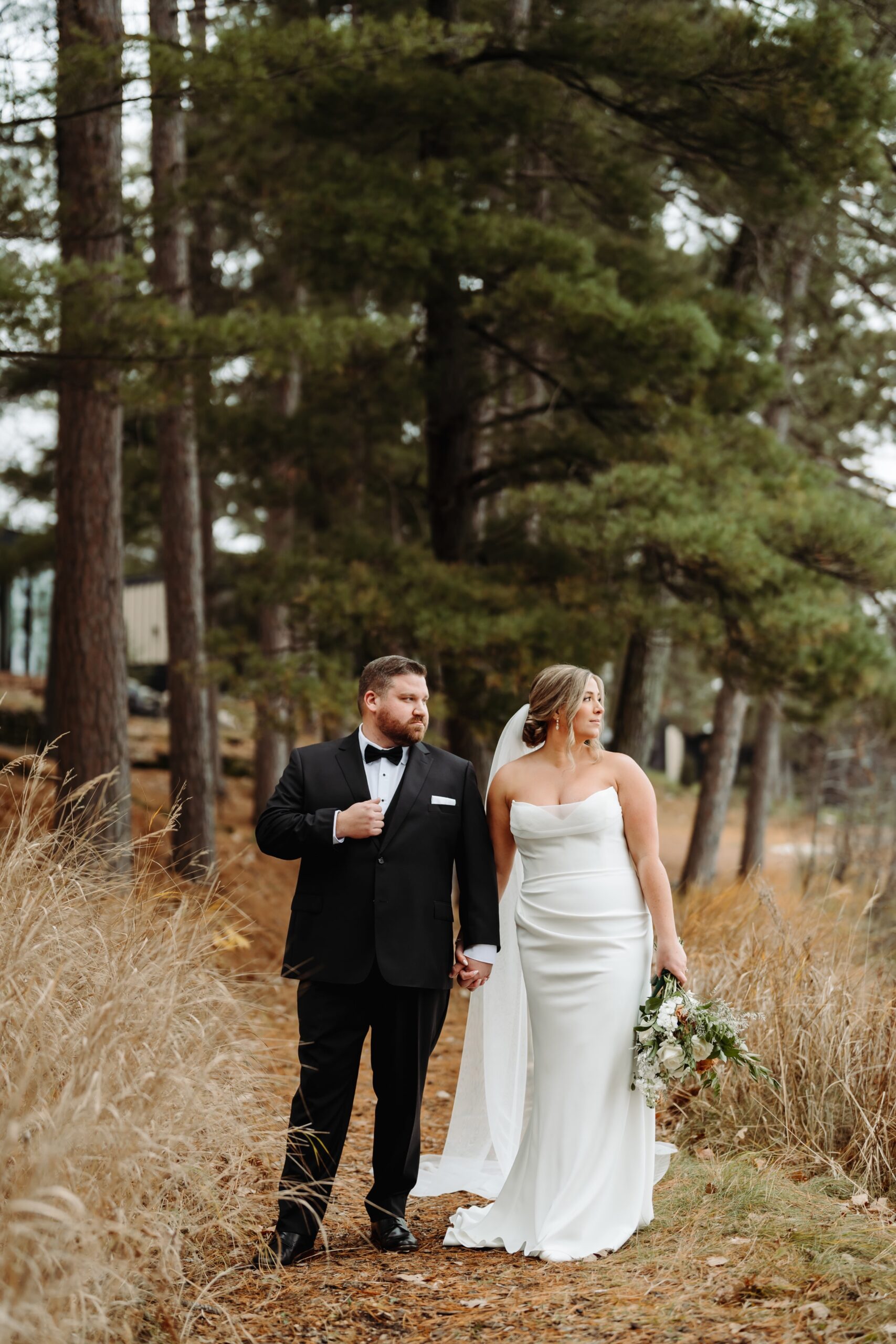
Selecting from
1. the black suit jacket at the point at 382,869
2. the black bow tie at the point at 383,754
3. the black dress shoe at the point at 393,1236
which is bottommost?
the black dress shoe at the point at 393,1236

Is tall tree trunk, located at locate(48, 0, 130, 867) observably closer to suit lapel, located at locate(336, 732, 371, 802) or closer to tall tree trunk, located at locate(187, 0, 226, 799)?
tall tree trunk, located at locate(187, 0, 226, 799)

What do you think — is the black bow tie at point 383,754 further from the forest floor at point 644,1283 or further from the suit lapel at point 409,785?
the forest floor at point 644,1283

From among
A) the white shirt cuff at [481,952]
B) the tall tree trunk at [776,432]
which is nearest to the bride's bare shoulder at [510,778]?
the white shirt cuff at [481,952]

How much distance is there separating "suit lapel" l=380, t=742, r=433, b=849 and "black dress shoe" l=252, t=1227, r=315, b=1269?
1394 mm

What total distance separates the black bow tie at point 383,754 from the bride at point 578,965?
52 cm

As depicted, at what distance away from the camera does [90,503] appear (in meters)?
9.15

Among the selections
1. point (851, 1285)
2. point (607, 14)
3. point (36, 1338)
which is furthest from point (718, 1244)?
point (607, 14)

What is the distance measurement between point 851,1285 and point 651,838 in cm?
163

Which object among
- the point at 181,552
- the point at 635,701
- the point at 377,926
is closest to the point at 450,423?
the point at 181,552

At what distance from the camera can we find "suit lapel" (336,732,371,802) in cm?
467

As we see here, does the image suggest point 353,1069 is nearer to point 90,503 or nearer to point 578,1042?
point 578,1042

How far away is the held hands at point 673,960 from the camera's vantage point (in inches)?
186

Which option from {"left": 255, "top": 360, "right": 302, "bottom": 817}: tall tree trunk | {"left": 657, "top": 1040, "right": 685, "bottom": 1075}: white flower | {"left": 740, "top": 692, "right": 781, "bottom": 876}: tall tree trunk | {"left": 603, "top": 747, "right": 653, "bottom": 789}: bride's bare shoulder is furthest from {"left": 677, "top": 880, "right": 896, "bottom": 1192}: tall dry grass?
{"left": 740, "top": 692, "right": 781, "bottom": 876}: tall tree trunk

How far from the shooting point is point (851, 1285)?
3969 mm
